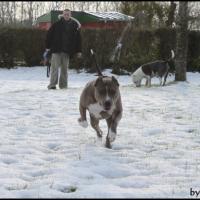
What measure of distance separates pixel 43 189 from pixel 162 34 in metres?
14.6

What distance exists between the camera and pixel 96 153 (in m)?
4.34

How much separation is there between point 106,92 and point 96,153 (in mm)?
796

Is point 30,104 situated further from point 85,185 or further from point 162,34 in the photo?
point 162,34

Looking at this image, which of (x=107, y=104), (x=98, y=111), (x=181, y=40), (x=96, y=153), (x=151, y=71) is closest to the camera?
(x=107, y=104)

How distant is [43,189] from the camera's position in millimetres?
3023

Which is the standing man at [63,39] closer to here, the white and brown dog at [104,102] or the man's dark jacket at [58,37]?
the man's dark jacket at [58,37]

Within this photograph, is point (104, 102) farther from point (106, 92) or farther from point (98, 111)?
point (98, 111)

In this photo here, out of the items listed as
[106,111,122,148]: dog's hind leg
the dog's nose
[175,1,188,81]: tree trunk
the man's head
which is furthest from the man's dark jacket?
the dog's nose

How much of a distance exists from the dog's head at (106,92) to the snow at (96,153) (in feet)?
2.14

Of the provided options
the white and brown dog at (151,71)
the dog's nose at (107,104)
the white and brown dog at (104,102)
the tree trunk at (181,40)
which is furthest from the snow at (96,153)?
the tree trunk at (181,40)

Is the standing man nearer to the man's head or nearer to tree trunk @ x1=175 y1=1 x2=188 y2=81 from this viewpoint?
the man's head

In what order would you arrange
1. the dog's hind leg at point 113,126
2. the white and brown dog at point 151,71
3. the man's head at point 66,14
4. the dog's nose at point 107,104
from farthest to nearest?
the white and brown dog at point 151,71 < the man's head at point 66,14 < the dog's hind leg at point 113,126 < the dog's nose at point 107,104

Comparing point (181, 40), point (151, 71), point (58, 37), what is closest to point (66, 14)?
point (58, 37)

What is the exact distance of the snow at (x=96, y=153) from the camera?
3107 millimetres
